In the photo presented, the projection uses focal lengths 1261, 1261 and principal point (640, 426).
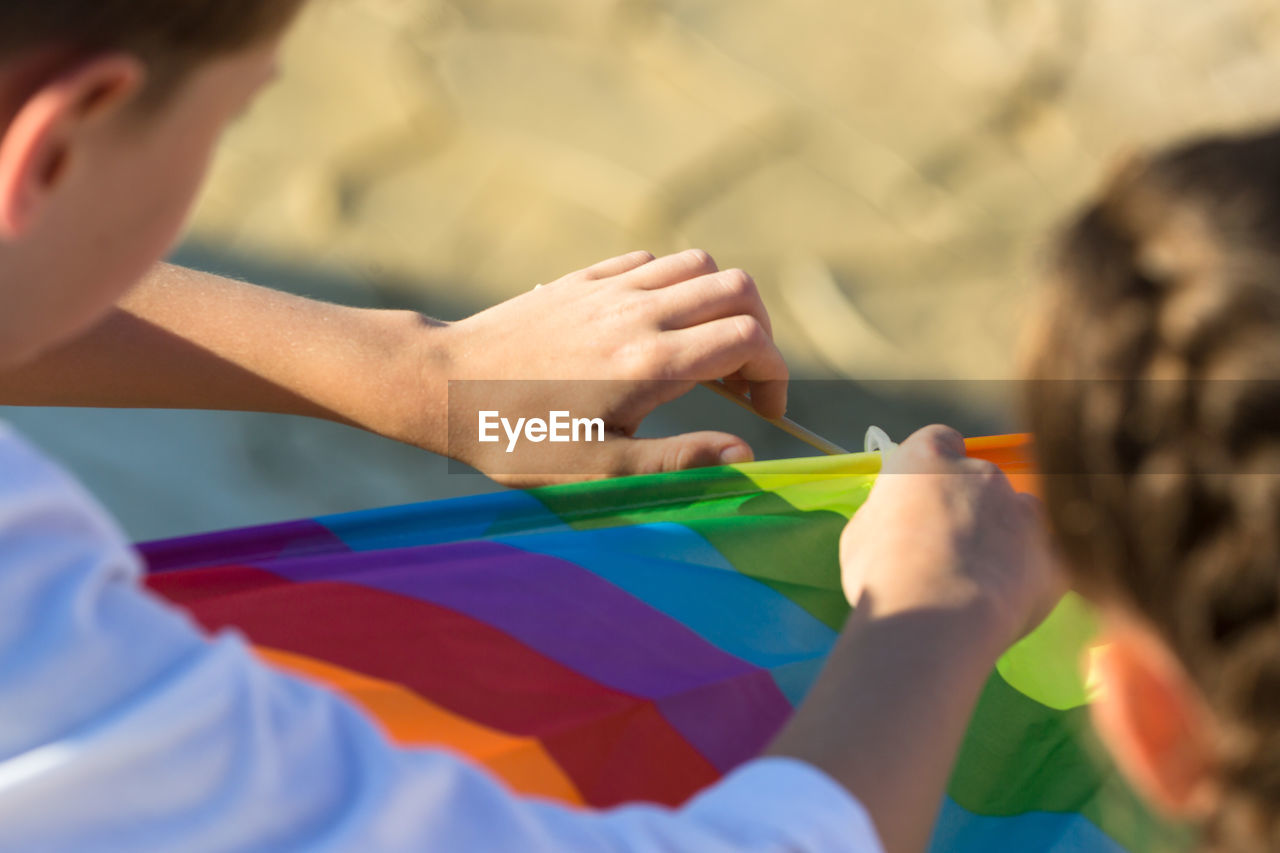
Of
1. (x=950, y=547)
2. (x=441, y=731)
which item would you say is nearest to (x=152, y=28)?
(x=441, y=731)

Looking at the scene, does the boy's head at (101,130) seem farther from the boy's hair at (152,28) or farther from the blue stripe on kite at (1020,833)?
the blue stripe on kite at (1020,833)

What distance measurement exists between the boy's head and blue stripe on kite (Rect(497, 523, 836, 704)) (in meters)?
0.45

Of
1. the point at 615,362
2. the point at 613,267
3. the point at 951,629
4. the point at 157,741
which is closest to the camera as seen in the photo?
the point at 157,741

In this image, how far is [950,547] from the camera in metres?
0.77

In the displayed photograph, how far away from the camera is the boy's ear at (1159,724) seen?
527 mm

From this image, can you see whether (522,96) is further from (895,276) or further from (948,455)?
(948,455)

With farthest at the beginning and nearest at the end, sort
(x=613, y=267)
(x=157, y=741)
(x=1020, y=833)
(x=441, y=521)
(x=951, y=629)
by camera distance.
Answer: (x=613, y=267) → (x=441, y=521) → (x=1020, y=833) → (x=951, y=629) → (x=157, y=741)

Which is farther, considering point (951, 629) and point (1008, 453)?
point (1008, 453)

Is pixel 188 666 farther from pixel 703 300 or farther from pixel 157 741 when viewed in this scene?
pixel 703 300

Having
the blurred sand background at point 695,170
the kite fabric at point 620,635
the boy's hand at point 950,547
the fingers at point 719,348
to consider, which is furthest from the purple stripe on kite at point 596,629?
the blurred sand background at point 695,170

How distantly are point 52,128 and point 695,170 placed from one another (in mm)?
2130

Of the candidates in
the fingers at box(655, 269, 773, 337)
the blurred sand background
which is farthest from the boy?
the blurred sand background

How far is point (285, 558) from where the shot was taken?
938 millimetres

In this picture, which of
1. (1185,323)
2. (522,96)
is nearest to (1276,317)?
(1185,323)
